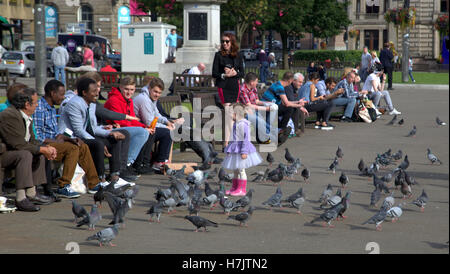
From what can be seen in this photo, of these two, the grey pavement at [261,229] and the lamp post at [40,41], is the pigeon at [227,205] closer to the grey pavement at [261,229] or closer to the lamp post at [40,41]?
the grey pavement at [261,229]

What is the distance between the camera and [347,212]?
26.6ft

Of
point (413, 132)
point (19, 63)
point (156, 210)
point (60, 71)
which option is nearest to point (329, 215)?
point (156, 210)

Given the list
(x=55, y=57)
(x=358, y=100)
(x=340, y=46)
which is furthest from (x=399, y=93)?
(x=340, y=46)

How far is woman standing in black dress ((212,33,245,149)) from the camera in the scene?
42.6 ft

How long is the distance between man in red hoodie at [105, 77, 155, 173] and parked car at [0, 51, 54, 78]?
28904 mm

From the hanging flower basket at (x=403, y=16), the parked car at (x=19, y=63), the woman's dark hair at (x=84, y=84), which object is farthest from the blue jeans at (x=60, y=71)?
the woman's dark hair at (x=84, y=84)

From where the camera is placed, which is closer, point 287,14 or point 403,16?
point 403,16

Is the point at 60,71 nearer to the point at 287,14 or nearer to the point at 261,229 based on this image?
the point at 261,229

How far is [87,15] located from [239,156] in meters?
64.7

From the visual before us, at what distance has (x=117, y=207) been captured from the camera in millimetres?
7297

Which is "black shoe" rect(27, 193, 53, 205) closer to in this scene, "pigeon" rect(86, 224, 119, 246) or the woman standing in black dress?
"pigeon" rect(86, 224, 119, 246)

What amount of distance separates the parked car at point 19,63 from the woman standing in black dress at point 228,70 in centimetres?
2679

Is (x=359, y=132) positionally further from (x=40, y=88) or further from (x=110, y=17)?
(x=110, y=17)

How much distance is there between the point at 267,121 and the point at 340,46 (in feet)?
259
